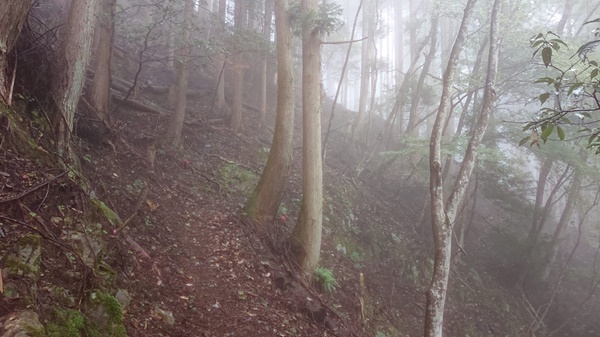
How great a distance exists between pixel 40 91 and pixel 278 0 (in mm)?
5324

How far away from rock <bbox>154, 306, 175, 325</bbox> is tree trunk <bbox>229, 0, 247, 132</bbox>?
10.4 meters

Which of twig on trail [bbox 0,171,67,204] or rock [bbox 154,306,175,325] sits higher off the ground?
twig on trail [bbox 0,171,67,204]

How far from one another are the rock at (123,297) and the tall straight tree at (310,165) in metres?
4.25

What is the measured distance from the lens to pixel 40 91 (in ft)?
20.8

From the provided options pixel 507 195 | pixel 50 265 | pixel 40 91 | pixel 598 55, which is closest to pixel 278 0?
pixel 40 91

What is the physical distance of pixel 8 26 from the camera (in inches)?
197

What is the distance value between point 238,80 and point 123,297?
35.8ft

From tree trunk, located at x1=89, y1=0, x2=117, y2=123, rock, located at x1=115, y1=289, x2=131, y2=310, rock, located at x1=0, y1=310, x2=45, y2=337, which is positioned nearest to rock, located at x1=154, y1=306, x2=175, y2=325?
rock, located at x1=115, y1=289, x2=131, y2=310

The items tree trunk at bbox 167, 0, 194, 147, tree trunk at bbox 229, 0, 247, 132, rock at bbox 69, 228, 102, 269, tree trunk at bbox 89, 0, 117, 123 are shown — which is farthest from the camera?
tree trunk at bbox 229, 0, 247, 132

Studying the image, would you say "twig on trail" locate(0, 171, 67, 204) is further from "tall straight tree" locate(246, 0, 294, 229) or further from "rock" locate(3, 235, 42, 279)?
"tall straight tree" locate(246, 0, 294, 229)

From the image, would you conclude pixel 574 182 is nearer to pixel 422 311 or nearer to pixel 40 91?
pixel 422 311

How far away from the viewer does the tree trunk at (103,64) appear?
368 inches

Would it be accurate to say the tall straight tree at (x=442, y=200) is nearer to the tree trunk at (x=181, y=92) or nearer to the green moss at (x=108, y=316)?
the green moss at (x=108, y=316)

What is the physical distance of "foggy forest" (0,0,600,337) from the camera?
14.2 feet
